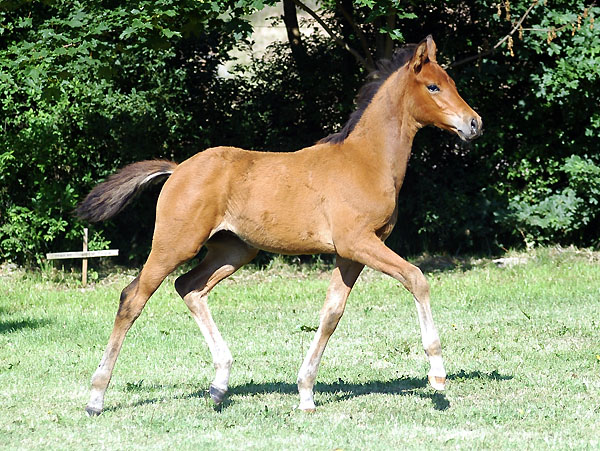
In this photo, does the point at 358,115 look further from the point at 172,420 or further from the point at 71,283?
the point at 71,283

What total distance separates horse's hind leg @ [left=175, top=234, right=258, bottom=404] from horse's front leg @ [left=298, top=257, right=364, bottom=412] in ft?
1.93

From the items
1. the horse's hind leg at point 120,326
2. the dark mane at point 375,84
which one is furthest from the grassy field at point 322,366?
the dark mane at point 375,84

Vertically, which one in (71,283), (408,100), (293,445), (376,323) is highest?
(408,100)

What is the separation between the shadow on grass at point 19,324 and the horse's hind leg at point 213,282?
4.24 meters

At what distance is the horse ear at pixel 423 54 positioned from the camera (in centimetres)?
634

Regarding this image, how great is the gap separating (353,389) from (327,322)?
1047 mm

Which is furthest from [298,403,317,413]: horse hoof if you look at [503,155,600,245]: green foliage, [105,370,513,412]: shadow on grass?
[503,155,600,245]: green foliage

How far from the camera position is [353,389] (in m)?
7.33

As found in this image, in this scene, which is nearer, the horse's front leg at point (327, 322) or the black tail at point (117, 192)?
the horse's front leg at point (327, 322)

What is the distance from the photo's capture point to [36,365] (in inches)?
332

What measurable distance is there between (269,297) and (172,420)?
20.0 feet

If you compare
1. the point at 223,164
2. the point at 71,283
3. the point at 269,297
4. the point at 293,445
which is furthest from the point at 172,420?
the point at 71,283

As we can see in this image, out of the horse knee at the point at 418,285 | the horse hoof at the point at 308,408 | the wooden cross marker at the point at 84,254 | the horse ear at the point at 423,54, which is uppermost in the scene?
the horse ear at the point at 423,54

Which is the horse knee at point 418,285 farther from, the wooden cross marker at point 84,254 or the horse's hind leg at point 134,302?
the wooden cross marker at point 84,254
